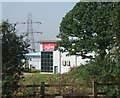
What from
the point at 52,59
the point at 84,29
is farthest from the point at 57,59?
the point at 84,29

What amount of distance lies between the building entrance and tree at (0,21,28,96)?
47.0 meters

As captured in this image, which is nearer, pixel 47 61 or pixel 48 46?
pixel 47 61

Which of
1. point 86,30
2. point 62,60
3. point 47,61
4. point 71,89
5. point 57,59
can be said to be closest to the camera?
point 71,89

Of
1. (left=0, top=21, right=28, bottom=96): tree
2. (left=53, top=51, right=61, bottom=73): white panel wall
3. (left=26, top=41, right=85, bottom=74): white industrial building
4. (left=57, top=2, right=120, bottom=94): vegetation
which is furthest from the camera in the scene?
(left=53, top=51, right=61, bottom=73): white panel wall

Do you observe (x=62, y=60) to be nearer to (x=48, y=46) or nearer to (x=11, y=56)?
(x=48, y=46)

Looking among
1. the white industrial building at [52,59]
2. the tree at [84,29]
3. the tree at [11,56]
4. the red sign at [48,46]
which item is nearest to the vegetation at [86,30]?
the tree at [84,29]

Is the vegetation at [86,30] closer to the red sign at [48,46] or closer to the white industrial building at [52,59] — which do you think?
the white industrial building at [52,59]

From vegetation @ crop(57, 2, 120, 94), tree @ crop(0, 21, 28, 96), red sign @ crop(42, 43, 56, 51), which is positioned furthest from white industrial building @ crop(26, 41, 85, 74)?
tree @ crop(0, 21, 28, 96)

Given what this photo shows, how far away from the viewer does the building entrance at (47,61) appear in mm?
58469

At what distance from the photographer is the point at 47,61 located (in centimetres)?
5875

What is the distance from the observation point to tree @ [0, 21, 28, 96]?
1067cm

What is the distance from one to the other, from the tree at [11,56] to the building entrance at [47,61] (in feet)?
154

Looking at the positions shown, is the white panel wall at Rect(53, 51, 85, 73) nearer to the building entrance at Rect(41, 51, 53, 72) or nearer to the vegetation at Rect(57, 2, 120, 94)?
the building entrance at Rect(41, 51, 53, 72)

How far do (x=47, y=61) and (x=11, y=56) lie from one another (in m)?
48.1
